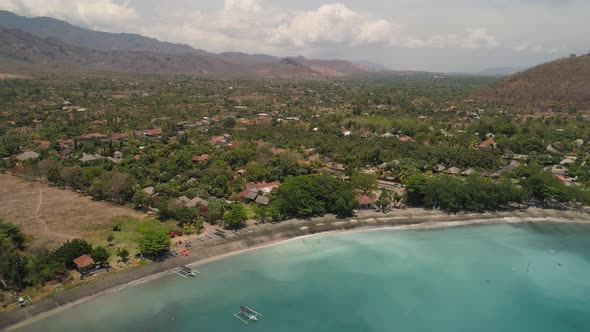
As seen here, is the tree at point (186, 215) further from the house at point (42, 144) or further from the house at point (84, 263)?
the house at point (42, 144)

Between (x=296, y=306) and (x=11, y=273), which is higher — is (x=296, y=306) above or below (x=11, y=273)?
below

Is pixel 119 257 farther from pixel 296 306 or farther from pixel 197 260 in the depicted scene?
pixel 296 306

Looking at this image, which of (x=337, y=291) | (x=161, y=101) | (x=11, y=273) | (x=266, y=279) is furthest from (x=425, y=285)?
(x=161, y=101)

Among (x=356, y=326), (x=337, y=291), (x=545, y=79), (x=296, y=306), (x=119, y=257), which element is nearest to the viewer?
(x=356, y=326)

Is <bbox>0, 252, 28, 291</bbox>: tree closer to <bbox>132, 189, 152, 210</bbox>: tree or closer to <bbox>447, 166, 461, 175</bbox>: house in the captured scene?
<bbox>132, 189, 152, 210</bbox>: tree

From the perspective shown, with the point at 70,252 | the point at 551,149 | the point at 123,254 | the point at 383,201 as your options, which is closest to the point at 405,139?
the point at 551,149
